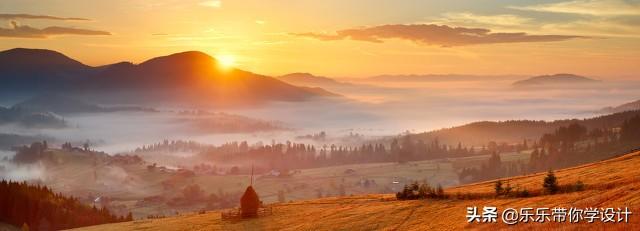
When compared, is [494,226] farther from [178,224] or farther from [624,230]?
[178,224]

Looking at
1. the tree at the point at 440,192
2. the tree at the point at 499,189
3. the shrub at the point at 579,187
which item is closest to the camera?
the shrub at the point at 579,187

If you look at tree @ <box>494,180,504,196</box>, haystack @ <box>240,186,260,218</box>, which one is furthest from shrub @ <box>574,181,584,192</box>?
haystack @ <box>240,186,260,218</box>

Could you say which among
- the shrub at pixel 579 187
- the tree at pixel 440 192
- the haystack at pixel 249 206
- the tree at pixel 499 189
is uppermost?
the shrub at pixel 579 187

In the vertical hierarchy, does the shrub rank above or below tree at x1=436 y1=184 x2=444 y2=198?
above

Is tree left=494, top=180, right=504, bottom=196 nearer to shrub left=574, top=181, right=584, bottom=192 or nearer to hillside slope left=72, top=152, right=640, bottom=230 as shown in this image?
hillside slope left=72, top=152, right=640, bottom=230

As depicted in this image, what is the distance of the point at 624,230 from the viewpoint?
41781 mm

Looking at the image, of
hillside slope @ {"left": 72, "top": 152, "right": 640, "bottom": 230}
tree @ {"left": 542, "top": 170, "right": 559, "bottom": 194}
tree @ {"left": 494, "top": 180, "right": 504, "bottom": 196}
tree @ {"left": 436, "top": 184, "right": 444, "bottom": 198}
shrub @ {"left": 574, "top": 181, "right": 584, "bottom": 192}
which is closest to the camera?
hillside slope @ {"left": 72, "top": 152, "right": 640, "bottom": 230}

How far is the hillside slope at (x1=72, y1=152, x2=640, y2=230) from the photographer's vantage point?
52969 mm

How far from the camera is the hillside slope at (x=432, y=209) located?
53.0m

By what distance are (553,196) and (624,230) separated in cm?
1979

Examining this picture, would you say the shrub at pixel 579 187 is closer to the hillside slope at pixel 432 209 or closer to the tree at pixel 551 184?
the hillside slope at pixel 432 209

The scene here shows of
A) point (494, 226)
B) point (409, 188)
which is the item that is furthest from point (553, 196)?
point (409, 188)

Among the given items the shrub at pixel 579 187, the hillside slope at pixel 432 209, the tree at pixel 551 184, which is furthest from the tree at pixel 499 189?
the shrub at pixel 579 187

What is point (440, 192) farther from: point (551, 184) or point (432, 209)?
point (551, 184)
